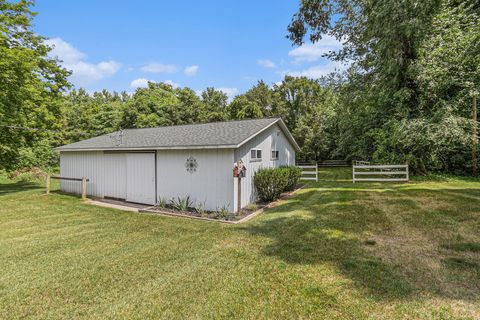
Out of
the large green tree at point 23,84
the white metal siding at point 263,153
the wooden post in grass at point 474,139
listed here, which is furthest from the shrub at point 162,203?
the wooden post in grass at point 474,139

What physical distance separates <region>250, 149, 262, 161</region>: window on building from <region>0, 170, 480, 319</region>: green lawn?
2.67 m

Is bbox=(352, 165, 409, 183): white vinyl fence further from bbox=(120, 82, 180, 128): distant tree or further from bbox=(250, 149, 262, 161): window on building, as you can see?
bbox=(120, 82, 180, 128): distant tree

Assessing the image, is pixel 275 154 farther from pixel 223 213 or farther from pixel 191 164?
pixel 223 213

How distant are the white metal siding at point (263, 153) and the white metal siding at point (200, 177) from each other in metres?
0.44

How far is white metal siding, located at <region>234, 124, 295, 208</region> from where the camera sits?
8.98m

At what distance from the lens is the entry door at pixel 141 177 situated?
9.98 metres

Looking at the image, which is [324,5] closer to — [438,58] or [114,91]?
[438,58]

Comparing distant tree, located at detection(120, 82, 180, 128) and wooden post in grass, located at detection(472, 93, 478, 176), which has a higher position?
distant tree, located at detection(120, 82, 180, 128)

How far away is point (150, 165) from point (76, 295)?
6.82 meters

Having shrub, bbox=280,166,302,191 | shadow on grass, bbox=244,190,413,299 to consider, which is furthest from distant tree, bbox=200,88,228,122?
shadow on grass, bbox=244,190,413,299

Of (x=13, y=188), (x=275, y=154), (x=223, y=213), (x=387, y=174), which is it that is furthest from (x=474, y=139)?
(x=13, y=188)

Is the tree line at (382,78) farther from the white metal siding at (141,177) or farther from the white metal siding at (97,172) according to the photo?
the white metal siding at (141,177)

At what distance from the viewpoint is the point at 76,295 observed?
3.54m

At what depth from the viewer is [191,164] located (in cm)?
893
